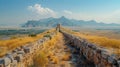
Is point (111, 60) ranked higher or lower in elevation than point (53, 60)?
higher

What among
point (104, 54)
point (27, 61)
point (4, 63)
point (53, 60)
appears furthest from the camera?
point (53, 60)

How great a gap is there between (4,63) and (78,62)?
23.6 ft

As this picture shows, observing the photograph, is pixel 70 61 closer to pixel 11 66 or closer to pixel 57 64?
pixel 57 64

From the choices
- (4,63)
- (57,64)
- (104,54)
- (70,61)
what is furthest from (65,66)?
(4,63)

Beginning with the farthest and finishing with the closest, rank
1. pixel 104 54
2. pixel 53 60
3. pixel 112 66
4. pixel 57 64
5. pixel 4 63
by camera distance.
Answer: pixel 53 60
pixel 57 64
pixel 104 54
pixel 112 66
pixel 4 63

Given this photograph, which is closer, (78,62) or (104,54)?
(104,54)

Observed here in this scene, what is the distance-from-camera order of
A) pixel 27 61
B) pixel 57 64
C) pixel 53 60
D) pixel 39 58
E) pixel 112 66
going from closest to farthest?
pixel 112 66 < pixel 27 61 < pixel 39 58 < pixel 57 64 < pixel 53 60

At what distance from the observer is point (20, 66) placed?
1094 cm

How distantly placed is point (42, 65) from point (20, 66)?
8.41ft

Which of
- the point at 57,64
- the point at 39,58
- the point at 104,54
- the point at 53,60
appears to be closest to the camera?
the point at 104,54

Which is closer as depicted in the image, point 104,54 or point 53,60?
point 104,54

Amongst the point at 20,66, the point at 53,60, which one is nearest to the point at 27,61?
the point at 20,66

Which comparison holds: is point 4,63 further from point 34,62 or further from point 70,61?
point 70,61

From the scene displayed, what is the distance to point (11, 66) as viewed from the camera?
9477mm
